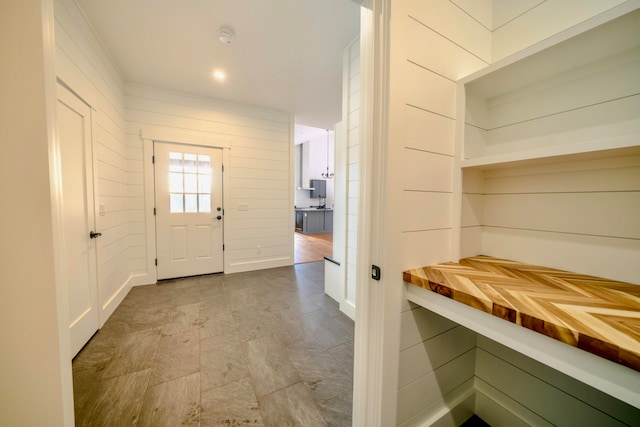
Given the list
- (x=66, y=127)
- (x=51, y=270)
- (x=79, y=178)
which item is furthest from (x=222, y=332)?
(x=66, y=127)

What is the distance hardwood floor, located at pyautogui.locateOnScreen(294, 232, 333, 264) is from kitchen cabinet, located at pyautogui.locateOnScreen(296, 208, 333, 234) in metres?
1.10

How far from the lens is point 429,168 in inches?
39.9

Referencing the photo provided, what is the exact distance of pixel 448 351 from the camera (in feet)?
3.80

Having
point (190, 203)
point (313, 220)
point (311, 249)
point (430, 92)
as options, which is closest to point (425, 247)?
point (430, 92)

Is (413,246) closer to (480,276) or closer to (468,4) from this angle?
(480,276)

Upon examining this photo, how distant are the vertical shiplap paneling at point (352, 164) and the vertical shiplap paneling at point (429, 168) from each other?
1132 millimetres

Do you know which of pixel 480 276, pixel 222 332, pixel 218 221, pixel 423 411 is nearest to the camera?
pixel 480 276

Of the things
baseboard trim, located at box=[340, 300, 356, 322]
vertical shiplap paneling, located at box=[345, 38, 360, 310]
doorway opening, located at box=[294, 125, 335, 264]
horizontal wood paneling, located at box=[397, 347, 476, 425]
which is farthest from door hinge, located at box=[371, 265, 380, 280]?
doorway opening, located at box=[294, 125, 335, 264]

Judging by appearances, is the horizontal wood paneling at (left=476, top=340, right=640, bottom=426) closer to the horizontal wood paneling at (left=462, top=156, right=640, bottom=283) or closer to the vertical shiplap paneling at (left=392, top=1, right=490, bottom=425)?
the vertical shiplap paneling at (left=392, top=1, right=490, bottom=425)

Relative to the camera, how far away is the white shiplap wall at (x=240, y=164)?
3000 millimetres

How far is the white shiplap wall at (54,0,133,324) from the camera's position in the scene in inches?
66.1

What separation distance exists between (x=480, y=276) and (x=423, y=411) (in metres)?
0.74

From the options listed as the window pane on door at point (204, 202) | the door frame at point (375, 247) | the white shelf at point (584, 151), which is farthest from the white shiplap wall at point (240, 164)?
the white shelf at point (584, 151)

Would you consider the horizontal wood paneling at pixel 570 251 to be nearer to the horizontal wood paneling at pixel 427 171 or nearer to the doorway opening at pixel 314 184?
the horizontal wood paneling at pixel 427 171
